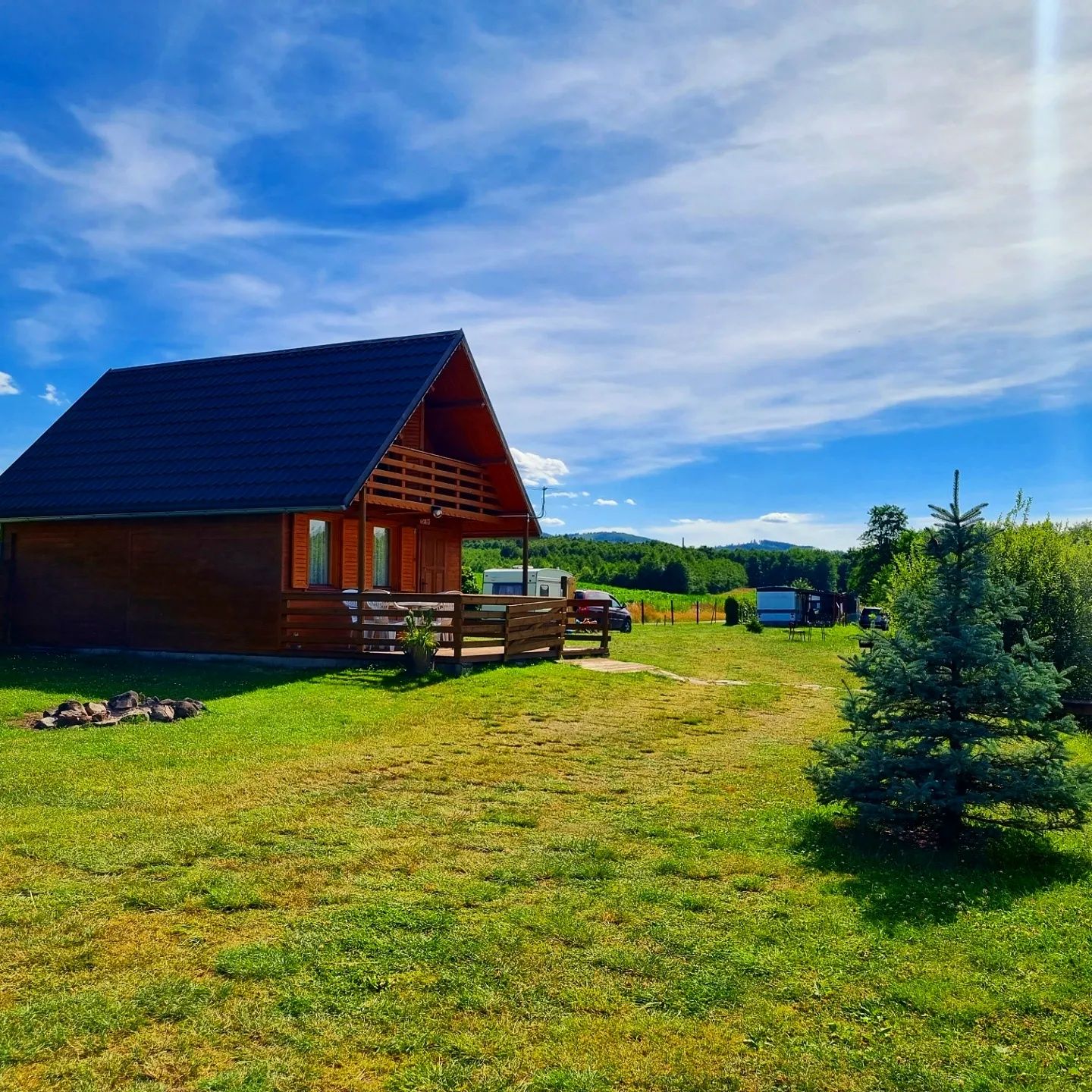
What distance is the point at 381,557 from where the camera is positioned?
2094 cm

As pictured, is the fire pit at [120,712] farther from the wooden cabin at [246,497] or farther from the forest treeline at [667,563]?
the forest treeline at [667,563]

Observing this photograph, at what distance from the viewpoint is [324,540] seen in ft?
61.9

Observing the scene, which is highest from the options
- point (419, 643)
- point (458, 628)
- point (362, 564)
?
point (362, 564)

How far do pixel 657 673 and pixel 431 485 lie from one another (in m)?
6.06

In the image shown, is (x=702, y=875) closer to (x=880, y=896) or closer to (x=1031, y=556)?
(x=880, y=896)

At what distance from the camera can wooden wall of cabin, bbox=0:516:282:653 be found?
16766 mm

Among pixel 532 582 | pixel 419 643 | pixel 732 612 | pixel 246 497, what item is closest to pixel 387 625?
pixel 419 643

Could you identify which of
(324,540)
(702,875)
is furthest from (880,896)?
(324,540)

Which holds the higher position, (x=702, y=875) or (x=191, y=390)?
(x=191, y=390)

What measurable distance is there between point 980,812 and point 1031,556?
9956 mm

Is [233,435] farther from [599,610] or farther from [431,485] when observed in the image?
[599,610]

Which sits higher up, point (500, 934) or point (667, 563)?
point (667, 563)

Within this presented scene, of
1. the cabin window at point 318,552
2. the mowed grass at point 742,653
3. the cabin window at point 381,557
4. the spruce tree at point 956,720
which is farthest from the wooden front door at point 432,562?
the spruce tree at point 956,720

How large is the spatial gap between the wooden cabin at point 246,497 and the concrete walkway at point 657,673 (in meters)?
0.99
